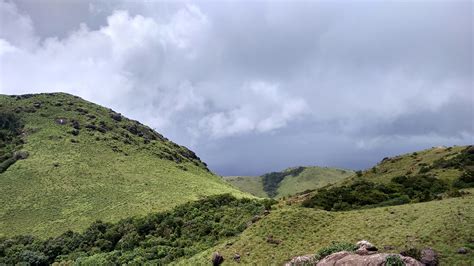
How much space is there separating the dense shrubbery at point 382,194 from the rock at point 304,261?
27544mm

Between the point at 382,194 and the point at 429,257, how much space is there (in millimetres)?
38515

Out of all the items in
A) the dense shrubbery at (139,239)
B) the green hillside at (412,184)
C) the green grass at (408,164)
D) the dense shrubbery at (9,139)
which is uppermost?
the dense shrubbery at (9,139)

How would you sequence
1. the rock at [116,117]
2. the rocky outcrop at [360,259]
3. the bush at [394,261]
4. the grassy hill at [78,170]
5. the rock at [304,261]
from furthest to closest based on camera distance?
the rock at [116,117], the grassy hill at [78,170], the rock at [304,261], the rocky outcrop at [360,259], the bush at [394,261]

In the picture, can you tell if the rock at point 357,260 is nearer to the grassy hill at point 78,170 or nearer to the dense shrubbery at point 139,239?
the dense shrubbery at point 139,239

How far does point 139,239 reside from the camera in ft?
279

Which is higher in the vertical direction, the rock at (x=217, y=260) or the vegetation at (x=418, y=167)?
the vegetation at (x=418, y=167)

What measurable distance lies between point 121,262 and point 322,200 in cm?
3980

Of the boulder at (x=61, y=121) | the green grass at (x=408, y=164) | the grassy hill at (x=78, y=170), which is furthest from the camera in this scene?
the boulder at (x=61, y=121)

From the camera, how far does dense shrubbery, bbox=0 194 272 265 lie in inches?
2970

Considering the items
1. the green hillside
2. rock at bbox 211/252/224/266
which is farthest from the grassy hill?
rock at bbox 211/252/224/266

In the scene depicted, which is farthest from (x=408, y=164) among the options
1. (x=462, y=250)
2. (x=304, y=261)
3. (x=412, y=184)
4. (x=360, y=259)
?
(x=360, y=259)

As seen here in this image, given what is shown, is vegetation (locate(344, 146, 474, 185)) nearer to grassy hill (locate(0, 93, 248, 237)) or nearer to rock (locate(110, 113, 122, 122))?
grassy hill (locate(0, 93, 248, 237))

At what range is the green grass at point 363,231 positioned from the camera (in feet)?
133

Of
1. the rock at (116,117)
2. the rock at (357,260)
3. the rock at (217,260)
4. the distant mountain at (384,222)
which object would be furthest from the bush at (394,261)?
the rock at (116,117)
